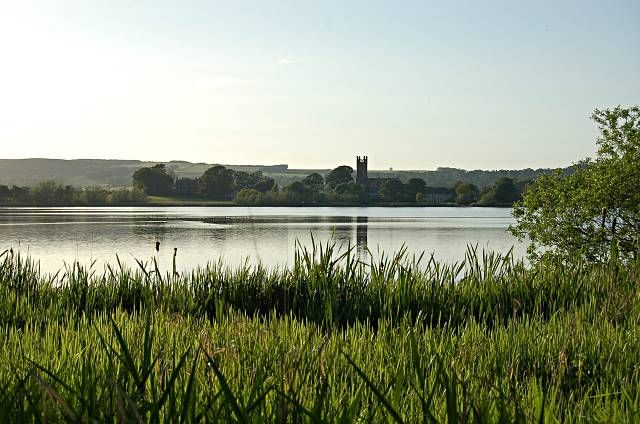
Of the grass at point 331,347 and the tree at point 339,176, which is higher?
the tree at point 339,176

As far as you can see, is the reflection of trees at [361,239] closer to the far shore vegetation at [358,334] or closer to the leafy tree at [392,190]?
the far shore vegetation at [358,334]

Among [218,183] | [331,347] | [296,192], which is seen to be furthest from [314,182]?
[331,347]

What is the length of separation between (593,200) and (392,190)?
529 feet

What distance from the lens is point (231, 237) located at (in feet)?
185

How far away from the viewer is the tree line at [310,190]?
157m

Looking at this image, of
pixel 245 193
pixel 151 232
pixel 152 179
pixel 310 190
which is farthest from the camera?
pixel 310 190

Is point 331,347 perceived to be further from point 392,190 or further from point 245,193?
point 392,190

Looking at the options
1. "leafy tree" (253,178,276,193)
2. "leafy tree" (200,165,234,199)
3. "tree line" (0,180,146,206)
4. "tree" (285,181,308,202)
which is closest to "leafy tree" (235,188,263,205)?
"leafy tree" (200,165,234,199)

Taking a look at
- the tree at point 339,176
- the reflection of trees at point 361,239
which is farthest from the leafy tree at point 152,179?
the reflection of trees at point 361,239

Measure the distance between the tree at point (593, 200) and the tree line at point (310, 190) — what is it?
122m

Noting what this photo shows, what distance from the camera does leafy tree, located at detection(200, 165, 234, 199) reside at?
Answer: 158 meters

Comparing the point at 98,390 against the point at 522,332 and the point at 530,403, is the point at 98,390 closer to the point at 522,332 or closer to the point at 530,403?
the point at 530,403

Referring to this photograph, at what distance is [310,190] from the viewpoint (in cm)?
17588

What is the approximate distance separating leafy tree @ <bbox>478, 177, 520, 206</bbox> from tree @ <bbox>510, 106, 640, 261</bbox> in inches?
4655
